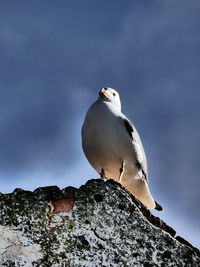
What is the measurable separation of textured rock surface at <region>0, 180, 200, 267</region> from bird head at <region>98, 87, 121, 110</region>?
4.64m

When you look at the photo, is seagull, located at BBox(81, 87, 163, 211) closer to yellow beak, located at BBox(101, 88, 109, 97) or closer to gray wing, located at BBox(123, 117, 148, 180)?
gray wing, located at BBox(123, 117, 148, 180)

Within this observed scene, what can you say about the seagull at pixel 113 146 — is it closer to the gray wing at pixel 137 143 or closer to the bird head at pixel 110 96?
the gray wing at pixel 137 143

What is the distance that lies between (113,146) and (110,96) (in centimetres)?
164

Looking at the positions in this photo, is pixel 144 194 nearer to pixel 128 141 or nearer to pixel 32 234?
pixel 128 141

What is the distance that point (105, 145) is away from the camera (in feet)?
24.3

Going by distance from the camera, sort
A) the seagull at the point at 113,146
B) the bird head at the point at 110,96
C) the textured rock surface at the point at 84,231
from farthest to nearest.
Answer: the bird head at the point at 110,96 → the seagull at the point at 113,146 → the textured rock surface at the point at 84,231

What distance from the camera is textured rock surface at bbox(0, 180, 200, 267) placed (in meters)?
3.64

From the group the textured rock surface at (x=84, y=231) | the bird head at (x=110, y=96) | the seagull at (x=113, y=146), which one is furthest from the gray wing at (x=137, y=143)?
the textured rock surface at (x=84, y=231)

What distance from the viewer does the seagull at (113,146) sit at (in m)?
7.45

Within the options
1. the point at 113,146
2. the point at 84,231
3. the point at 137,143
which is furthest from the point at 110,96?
the point at 84,231

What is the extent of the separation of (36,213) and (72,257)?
0.40 m

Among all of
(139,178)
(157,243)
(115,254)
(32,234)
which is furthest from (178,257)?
(139,178)

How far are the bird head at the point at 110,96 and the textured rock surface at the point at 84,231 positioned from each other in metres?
4.64

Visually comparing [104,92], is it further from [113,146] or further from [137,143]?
[113,146]
